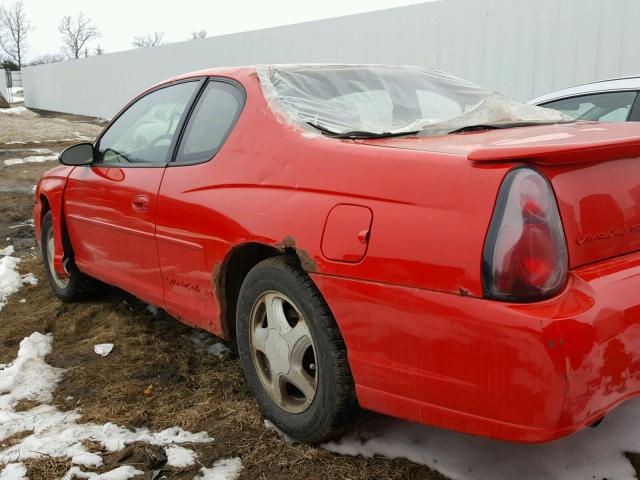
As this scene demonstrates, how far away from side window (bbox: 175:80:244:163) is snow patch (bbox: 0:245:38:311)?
2334 millimetres

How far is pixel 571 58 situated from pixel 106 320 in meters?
6.24

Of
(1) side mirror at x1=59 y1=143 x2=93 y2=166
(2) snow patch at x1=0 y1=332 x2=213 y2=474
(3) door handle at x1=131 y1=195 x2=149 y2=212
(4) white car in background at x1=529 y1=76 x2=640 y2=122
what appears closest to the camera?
(2) snow patch at x1=0 y1=332 x2=213 y2=474

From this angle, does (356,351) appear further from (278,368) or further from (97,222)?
(97,222)

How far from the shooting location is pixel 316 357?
2199mm

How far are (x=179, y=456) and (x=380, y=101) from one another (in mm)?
1792

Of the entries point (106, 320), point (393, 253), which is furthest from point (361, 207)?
point (106, 320)

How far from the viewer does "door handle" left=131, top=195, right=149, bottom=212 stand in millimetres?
3072

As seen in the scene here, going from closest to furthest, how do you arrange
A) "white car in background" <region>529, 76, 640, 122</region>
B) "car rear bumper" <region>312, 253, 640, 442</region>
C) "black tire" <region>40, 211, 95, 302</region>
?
"car rear bumper" <region>312, 253, 640, 442</region>, "white car in background" <region>529, 76, 640, 122</region>, "black tire" <region>40, 211, 95, 302</region>

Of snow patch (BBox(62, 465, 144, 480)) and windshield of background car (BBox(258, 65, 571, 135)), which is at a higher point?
windshield of background car (BBox(258, 65, 571, 135))

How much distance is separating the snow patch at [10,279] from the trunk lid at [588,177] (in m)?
3.81

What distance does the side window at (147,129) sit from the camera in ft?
10.6

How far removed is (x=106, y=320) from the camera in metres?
3.94

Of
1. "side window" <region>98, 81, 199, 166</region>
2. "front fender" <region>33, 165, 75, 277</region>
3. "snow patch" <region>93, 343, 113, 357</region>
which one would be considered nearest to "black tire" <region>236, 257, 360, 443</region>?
"side window" <region>98, 81, 199, 166</region>

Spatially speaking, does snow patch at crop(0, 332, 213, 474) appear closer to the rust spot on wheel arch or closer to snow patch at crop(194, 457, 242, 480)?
snow patch at crop(194, 457, 242, 480)
